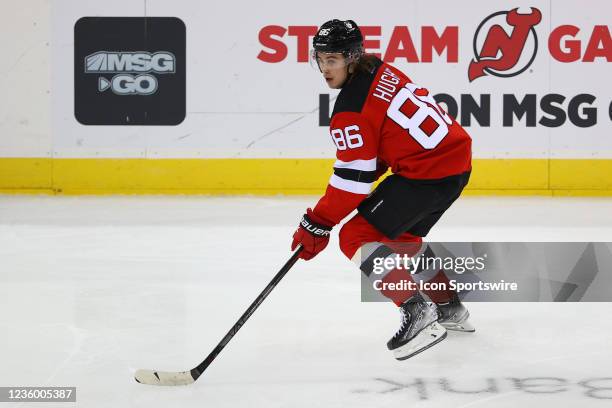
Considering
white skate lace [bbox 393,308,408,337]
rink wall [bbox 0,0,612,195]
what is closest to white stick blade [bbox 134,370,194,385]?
white skate lace [bbox 393,308,408,337]

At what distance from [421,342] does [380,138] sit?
1.71ft

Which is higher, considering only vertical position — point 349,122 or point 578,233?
point 349,122

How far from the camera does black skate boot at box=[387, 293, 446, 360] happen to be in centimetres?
254

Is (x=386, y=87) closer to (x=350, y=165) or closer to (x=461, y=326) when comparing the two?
(x=350, y=165)

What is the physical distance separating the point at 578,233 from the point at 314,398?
300cm

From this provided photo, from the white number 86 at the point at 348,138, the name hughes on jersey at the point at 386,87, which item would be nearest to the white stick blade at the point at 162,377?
the white number 86 at the point at 348,138

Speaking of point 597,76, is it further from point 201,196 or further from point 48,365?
point 48,365

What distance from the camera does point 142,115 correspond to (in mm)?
6879

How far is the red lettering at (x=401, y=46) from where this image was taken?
6832 millimetres

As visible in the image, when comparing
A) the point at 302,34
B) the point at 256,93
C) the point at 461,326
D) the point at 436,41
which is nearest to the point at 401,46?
the point at 436,41

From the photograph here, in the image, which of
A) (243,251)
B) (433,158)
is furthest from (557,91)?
(433,158)

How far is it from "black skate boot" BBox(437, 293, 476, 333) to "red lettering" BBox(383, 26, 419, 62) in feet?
13.6

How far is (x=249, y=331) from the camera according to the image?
2.89 metres

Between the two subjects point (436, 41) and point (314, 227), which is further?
point (436, 41)
